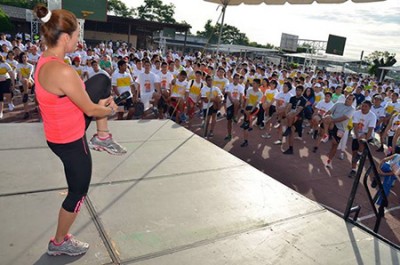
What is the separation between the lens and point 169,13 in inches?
2712

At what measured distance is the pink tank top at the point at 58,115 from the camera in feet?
6.22

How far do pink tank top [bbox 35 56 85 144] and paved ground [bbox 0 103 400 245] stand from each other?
14.0ft

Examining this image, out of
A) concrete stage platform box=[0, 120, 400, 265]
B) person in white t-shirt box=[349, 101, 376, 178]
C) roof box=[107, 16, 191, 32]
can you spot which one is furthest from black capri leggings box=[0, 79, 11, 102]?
roof box=[107, 16, 191, 32]

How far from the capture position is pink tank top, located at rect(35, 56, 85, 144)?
190cm

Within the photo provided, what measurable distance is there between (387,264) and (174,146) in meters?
3.30

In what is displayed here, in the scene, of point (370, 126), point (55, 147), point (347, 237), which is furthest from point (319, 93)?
point (55, 147)

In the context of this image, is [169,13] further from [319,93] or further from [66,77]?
[66,77]

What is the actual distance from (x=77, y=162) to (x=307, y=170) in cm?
547

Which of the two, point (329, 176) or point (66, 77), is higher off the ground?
point (66, 77)

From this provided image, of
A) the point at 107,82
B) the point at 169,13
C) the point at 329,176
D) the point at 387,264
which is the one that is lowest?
the point at 329,176

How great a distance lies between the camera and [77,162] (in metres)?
2.05

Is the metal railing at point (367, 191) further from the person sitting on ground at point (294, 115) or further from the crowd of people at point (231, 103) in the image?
the person sitting on ground at point (294, 115)

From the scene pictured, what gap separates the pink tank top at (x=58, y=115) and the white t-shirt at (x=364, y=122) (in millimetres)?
6643

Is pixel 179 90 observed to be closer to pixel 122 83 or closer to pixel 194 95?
pixel 194 95
